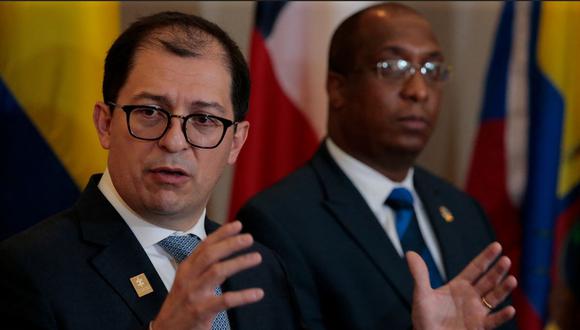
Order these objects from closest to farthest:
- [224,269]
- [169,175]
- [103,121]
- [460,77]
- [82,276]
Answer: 1. [224,269]
2. [82,276]
3. [169,175]
4. [103,121]
5. [460,77]

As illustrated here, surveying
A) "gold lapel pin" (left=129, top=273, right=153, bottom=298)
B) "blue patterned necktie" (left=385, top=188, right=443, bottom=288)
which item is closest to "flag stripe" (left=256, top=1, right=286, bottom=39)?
"blue patterned necktie" (left=385, top=188, right=443, bottom=288)

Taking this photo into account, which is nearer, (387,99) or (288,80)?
(387,99)

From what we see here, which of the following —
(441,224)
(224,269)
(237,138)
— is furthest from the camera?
(441,224)

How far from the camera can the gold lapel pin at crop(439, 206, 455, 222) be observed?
318 centimetres

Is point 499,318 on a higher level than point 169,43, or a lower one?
lower

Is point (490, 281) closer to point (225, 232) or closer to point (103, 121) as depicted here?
point (225, 232)

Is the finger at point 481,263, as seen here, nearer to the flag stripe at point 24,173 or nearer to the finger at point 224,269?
the finger at point 224,269

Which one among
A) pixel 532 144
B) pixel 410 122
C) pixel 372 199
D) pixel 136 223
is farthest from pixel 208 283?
pixel 532 144

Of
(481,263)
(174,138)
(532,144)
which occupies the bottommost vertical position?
(532,144)

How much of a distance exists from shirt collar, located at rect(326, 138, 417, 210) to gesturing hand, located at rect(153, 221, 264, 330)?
4.43 feet

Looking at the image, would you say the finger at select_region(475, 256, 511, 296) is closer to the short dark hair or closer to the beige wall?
the short dark hair

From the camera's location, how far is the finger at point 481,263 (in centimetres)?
233

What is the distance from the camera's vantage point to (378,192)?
305cm

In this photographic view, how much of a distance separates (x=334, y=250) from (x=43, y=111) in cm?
105
